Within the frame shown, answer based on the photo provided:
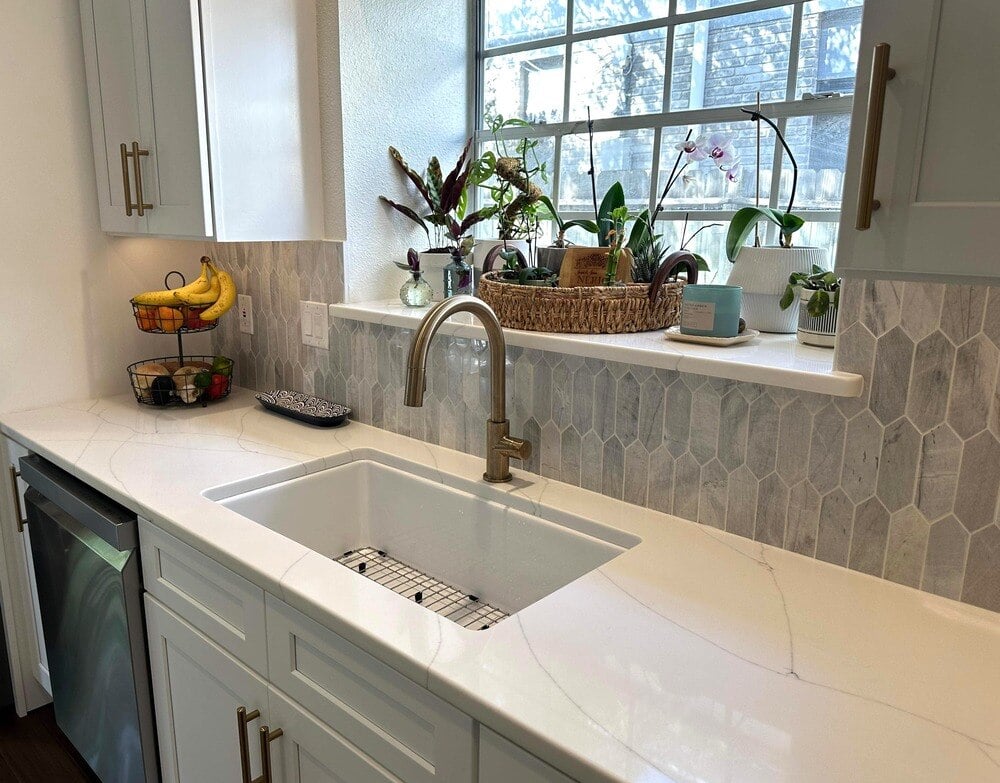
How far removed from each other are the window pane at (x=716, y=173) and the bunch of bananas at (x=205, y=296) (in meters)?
1.15

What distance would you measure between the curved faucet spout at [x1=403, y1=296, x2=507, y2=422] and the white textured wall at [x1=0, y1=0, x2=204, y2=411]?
116 centimetres

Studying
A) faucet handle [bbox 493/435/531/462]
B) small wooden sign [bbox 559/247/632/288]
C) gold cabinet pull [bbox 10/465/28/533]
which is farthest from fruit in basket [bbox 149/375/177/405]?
small wooden sign [bbox 559/247/632/288]

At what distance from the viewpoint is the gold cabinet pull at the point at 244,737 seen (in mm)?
1197

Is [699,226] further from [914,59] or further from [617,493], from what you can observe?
[914,59]

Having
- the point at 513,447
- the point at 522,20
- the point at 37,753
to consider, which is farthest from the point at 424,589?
the point at 522,20

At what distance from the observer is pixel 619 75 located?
1.72 m

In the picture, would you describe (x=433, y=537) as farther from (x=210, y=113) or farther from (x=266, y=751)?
(x=210, y=113)

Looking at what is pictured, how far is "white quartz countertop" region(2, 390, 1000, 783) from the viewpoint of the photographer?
29.2 inches

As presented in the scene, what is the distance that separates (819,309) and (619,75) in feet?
2.56

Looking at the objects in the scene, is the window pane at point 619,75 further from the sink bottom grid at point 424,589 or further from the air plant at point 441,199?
the sink bottom grid at point 424,589

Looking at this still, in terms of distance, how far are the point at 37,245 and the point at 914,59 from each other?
1.95 m

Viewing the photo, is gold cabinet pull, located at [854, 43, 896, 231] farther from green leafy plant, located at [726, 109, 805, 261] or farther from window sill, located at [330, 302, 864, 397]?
green leafy plant, located at [726, 109, 805, 261]

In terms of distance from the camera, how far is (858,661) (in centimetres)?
90

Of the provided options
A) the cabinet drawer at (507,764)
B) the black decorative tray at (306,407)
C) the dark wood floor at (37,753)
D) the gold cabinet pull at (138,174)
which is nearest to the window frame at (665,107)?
the black decorative tray at (306,407)
